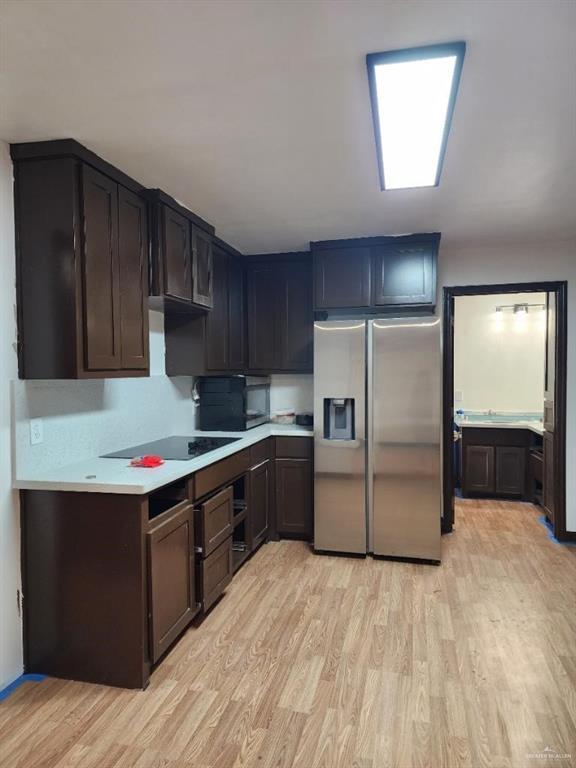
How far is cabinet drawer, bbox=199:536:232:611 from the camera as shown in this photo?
8.15ft

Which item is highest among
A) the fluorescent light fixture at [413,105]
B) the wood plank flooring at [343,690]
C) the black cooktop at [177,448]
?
the fluorescent light fixture at [413,105]

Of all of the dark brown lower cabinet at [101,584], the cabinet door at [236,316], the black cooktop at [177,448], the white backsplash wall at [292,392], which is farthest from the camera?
the white backsplash wall at [292,392]

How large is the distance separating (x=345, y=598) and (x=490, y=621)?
812 mm

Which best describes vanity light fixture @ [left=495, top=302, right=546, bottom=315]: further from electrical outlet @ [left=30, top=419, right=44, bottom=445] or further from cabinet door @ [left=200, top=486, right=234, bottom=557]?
electrical outlet @ [left=30, top=419, right=44, bottom=445]

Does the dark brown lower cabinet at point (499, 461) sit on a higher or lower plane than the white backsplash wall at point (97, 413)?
lower

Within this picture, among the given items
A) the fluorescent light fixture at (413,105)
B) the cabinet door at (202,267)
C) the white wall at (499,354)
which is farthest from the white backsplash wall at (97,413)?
the white wall at (499,354)

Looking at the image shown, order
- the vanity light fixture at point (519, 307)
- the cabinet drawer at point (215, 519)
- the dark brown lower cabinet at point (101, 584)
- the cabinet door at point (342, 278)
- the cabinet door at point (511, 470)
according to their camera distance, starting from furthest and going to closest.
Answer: the vanity light fixture at point (519, 307)
the cabinet door at point (511, 470)
the cabinet door at point (342, 278)
the cabinet drawer at point (215, 519)
the dark brown lower cabinet at point (101, 584)

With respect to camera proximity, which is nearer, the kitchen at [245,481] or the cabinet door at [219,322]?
the kitchen at [245,481]

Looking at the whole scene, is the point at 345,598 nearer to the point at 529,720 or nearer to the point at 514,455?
the point at 529,720

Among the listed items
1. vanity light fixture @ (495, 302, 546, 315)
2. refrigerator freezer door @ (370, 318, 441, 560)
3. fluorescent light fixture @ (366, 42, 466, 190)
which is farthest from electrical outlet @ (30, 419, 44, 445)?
vanity light fixture @ (495, 302, 546, 315)

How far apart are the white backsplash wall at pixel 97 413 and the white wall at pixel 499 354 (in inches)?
133

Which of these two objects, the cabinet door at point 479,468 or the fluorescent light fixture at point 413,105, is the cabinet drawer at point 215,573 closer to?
the fluorescent light fixture at point 413,105

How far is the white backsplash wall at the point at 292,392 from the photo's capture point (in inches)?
169

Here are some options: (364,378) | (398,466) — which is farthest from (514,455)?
(364,378)
